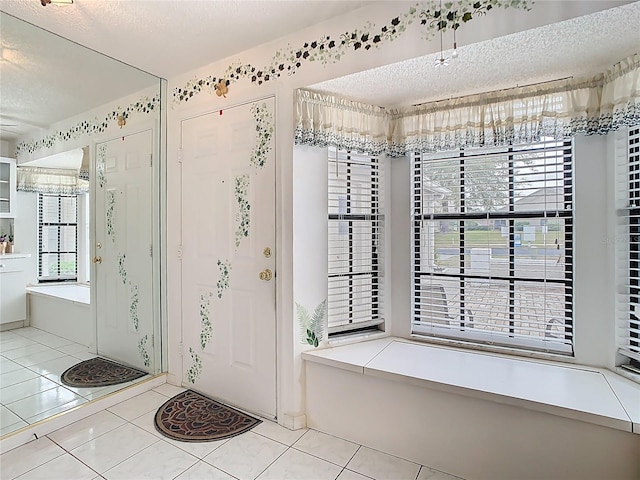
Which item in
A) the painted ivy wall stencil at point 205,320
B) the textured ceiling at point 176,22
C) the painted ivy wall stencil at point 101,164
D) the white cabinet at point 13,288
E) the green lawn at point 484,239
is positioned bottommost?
the painted ivy wall stencil at point 205,320

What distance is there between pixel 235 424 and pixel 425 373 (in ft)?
4.25

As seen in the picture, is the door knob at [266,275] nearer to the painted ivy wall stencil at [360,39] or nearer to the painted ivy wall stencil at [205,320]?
the painted ivy wall stencil at [205,320]

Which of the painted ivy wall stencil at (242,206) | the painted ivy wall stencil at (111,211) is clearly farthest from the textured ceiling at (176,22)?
the painted ivy wall stencil at (111,211)

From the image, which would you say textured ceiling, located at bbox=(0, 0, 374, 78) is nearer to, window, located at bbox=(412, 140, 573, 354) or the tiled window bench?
window, located at bbox=(412, 140, 573, 354)

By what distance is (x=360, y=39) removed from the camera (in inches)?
75.3

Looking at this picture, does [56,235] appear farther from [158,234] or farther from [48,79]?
[48,79]

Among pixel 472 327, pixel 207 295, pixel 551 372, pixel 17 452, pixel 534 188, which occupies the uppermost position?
pixel 534 188

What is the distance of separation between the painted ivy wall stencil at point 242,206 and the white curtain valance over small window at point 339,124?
51 cm

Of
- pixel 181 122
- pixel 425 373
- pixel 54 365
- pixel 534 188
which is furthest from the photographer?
pixel 181 122

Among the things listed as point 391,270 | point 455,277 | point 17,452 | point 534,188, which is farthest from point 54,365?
point 534,188

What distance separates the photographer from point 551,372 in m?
1.91

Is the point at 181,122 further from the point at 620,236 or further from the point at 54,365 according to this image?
the point at 620,236

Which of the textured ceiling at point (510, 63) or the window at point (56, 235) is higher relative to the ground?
the textured ceiling at point (510, 63)

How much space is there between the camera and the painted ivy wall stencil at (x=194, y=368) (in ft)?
8.70
